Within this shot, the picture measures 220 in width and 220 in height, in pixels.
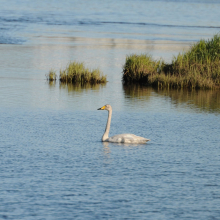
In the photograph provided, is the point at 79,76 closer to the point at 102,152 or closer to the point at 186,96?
the point at 186,96

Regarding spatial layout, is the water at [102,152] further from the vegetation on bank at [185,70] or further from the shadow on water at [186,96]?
the vegetation on bank at [185,70]

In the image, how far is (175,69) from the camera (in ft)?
108

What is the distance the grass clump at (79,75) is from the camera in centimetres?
3306

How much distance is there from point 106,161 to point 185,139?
419cm

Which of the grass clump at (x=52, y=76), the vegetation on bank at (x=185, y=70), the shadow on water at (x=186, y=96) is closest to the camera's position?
the shadow on water at (x=186, y=96)

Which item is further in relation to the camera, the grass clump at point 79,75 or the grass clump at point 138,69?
the grass clump at point 138,69

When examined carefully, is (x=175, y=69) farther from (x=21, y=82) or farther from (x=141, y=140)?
(x=141, y=140)

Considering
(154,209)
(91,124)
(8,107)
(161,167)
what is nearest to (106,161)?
(161,167)

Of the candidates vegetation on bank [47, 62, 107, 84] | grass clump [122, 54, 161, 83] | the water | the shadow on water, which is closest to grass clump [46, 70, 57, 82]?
vegetation on bank [47, 62, 107, 84]

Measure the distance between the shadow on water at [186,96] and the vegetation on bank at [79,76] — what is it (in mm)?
1827

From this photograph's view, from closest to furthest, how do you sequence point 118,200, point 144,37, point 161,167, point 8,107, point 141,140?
point 118,200
point 161,167
point 141,140
point 8,107
point 144,37

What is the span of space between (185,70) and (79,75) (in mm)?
6086

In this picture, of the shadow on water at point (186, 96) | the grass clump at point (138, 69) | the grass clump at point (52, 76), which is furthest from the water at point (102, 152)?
the grass clump at point (138, 69)

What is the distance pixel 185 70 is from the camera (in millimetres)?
32156
